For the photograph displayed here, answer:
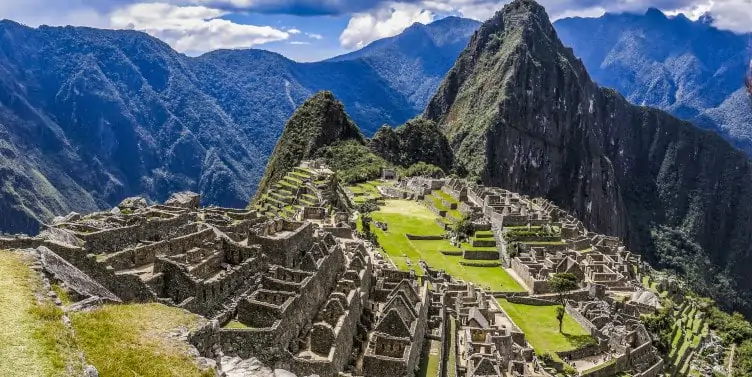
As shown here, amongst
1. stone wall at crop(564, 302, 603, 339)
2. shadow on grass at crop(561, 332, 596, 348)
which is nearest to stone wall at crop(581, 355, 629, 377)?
shadow on grass at crop(561, 332, 596, 348)

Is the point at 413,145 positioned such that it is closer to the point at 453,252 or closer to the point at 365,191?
the point at 365,191

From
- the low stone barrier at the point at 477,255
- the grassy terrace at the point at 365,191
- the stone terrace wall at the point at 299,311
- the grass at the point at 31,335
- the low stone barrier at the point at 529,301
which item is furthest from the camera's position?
the grassy terrace at the point at 365,191

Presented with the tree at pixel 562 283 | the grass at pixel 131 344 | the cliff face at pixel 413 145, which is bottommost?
the tree at pixel 562 283

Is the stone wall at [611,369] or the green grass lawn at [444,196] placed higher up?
the green grass lawn at [444,196]

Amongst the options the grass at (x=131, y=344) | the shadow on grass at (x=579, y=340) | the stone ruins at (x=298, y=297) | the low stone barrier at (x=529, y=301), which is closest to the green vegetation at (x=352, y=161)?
the low stone barrier at (x=529, y=301)

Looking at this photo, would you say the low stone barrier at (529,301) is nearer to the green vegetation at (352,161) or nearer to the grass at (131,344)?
the grass at (131,344)

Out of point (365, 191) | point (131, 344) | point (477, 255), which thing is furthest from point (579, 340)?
point (365, 191)

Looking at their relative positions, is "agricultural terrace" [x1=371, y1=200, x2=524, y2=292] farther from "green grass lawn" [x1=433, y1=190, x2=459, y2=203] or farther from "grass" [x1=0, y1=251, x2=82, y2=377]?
"grass" [x1=0, y1=251, x2=82, y2=377]
